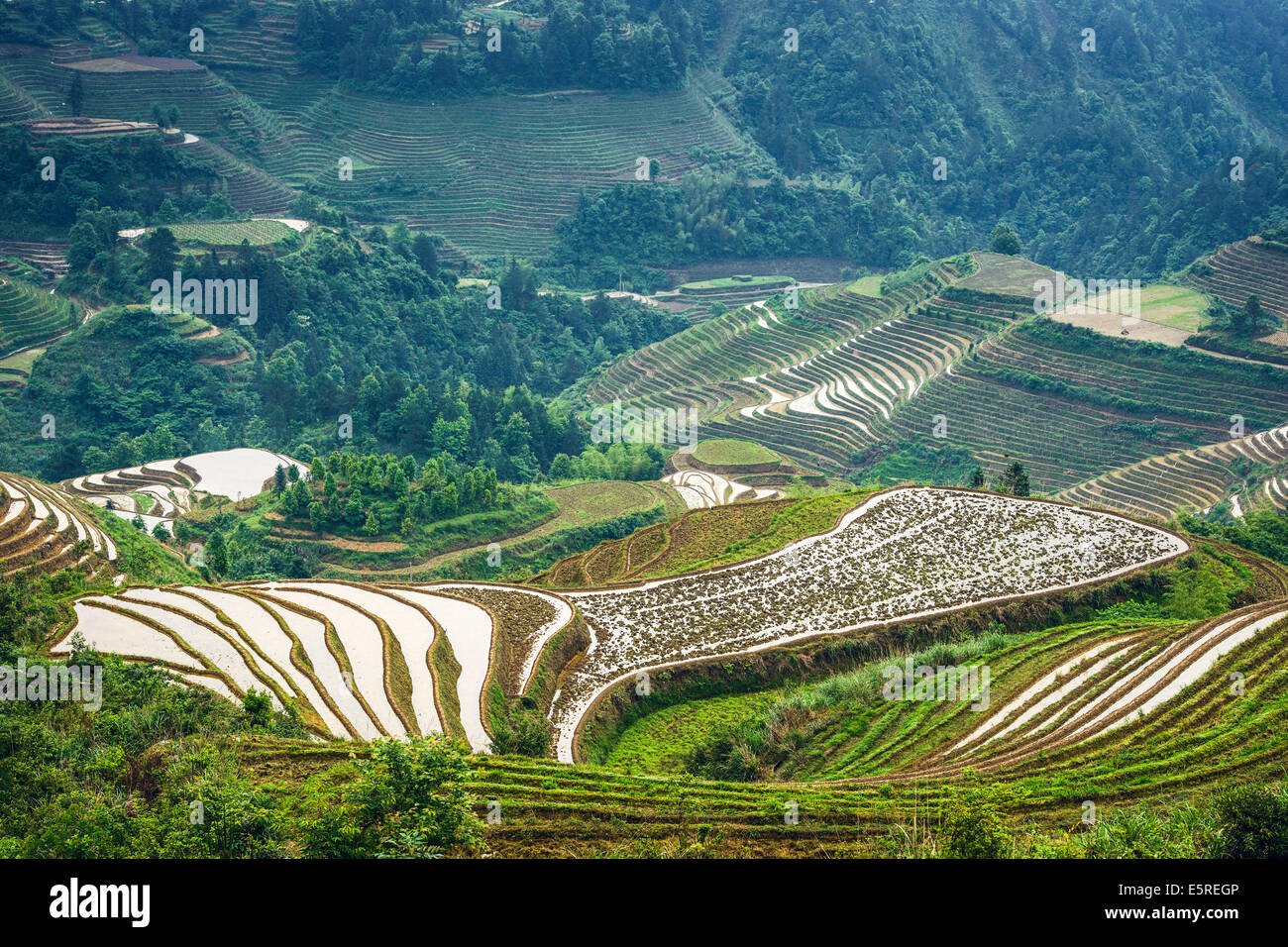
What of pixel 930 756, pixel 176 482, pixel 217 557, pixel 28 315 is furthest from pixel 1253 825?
pixel 28 315

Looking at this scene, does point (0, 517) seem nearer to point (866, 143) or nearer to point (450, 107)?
point (450, 107)

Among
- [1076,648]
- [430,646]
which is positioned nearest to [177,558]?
[430,646]

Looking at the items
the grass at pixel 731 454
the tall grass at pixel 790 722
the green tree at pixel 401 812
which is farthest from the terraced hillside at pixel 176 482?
the green tree at pixel 401 812

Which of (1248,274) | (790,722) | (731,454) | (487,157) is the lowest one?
(731,454)

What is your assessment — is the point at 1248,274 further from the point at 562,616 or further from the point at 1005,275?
the point at 562,616

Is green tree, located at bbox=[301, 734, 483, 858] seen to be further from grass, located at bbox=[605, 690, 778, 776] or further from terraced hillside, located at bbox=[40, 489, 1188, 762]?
grass, located at bbox=[605, 690, 778, 776]

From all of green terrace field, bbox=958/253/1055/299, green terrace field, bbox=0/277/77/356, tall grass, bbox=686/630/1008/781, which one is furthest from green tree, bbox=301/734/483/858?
green terrace field, bbox=958/253/1055/299
